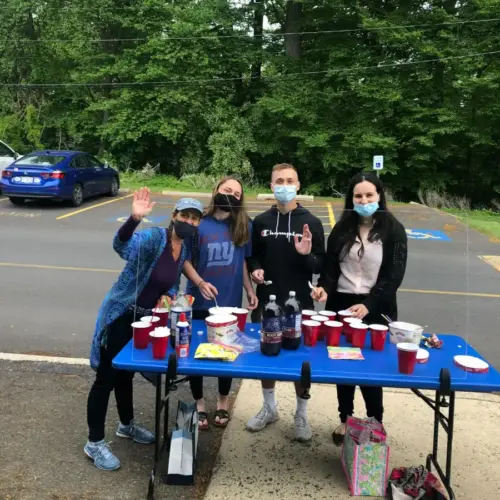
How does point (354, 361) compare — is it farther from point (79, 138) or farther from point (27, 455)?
point (79, 138)

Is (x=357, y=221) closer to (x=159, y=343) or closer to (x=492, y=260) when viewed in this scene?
(x=159, y=343)

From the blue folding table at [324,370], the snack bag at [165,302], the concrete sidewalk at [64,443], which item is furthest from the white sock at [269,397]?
the snack bag at [165,302]

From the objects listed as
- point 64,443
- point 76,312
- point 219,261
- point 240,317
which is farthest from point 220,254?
point 76,312

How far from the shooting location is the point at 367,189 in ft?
10.2

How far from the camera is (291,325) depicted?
9.32ft

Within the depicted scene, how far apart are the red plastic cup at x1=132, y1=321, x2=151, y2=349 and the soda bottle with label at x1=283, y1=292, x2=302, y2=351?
741mm

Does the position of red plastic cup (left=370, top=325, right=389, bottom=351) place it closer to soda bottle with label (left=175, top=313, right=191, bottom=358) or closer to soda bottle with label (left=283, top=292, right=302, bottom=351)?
soda bottle with label (left=283, top=292, right=302, bottom=351)

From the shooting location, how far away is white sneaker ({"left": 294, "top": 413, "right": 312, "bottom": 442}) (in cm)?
349

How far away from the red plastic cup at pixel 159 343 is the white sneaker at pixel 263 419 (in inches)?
48.3

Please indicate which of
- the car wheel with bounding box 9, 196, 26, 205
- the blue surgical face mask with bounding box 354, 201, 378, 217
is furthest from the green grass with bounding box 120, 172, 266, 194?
the blue surgical face mask with bounding box 354, 201, 378, 217

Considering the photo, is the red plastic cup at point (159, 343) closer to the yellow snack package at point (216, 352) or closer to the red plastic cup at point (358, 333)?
the yellow snack package at point (216, 352)

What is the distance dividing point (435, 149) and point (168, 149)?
12.1 metres

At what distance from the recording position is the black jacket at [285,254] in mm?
3350

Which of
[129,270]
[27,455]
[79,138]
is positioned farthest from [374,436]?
[79,138]
